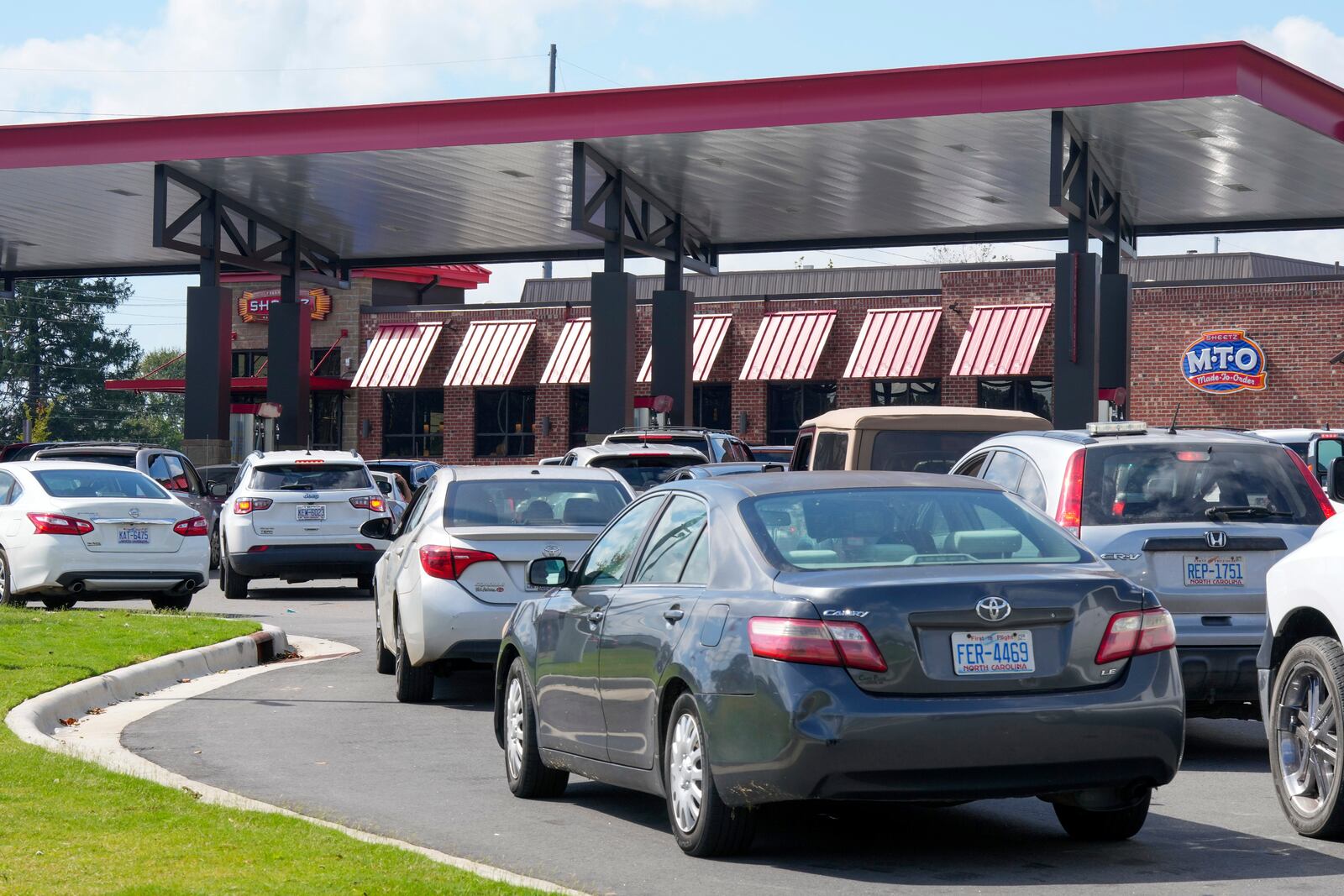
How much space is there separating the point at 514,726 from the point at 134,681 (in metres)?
4.92

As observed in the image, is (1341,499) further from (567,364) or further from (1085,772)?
(567,364)

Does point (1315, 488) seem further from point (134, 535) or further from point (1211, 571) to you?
point (134, 535)

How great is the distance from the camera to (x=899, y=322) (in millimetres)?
48625

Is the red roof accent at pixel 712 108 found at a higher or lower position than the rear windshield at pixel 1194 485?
higher

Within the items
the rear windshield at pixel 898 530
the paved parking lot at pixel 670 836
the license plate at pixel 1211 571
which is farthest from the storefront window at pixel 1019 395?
the rear windshield at pixel 898 530

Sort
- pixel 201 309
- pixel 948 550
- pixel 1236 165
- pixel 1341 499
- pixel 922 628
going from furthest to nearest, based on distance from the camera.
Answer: pixel 201 309, pixel 1236 165, pixel 1341 499, pixel 948 550, pixel 922 628

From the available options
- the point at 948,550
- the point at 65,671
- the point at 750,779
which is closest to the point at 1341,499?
the point at 948,550

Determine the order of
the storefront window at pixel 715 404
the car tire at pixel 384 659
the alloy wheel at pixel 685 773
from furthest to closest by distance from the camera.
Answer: the storefront window at pixel 715 404
the car tire at pixel 384 659
the alloy wheel at pixel 685 773

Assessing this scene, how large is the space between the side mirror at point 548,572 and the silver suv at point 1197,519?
2.31m

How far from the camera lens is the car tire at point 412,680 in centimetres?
1269

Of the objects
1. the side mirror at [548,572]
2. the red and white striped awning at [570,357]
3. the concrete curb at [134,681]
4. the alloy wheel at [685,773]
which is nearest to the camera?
the alloy wheel at [685,773]

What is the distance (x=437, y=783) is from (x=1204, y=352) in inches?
1487

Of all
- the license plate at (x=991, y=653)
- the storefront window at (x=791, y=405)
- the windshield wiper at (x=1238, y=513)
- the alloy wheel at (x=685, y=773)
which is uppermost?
the storefront window at (x=791, y=405)

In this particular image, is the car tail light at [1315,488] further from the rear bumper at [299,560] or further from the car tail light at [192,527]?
the rear bumper at [299,560]
